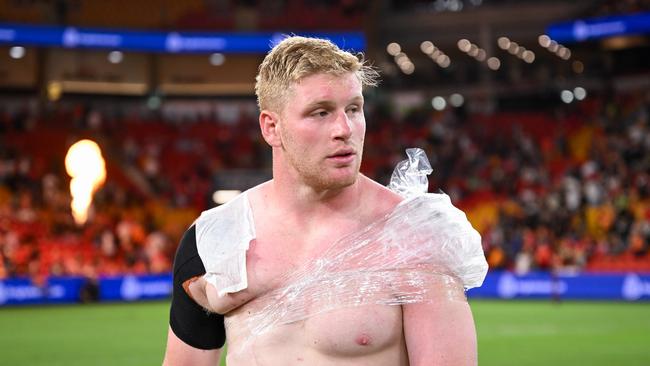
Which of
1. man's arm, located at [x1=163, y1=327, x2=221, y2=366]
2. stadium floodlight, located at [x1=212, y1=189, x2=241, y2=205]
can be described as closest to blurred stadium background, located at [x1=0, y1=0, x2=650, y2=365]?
stadium floodlight, located at [x1=212, y1=189, x2=241, y2=205]

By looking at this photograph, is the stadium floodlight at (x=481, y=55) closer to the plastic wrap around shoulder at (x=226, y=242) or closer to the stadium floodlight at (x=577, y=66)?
the stadium floodlight at (x=577, y=66)

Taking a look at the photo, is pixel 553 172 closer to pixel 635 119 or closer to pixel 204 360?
pixel 635 119

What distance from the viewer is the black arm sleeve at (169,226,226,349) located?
3.47 m

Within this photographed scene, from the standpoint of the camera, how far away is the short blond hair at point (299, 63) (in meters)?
3.10

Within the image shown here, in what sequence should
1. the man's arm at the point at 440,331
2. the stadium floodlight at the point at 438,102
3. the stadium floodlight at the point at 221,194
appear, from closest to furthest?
1. the man's arm at the point at 440,331
2. the stadium floodlight at the point at 221,194
3. the stadium floodlight at the point at 438,102

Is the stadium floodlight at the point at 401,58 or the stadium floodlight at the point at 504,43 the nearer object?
the stadium floodlight at the point at 504,43

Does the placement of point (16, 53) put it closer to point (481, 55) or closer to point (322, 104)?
point (481, 55)

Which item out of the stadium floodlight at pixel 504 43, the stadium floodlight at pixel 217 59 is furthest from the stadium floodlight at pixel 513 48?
the stadium floodlight at pixel 217 59

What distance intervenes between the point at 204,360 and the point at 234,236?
445 mm

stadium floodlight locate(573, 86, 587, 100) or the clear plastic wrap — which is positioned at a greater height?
stadium floodlight locate(573, 86, 587, 100)

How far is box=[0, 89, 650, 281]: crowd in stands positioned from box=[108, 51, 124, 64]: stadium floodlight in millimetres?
3227

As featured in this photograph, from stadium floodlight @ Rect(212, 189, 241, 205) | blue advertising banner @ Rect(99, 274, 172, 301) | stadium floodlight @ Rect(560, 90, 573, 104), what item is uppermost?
stadium floodlight @ Rect(560, 90, 573, 104)

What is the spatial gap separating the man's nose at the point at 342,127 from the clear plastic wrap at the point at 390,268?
358 millimetres

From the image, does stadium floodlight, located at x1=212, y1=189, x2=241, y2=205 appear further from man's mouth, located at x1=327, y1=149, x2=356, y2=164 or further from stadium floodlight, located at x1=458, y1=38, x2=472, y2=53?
man's mouth, located at x1=327, y1=149, x2=356, y2=164
